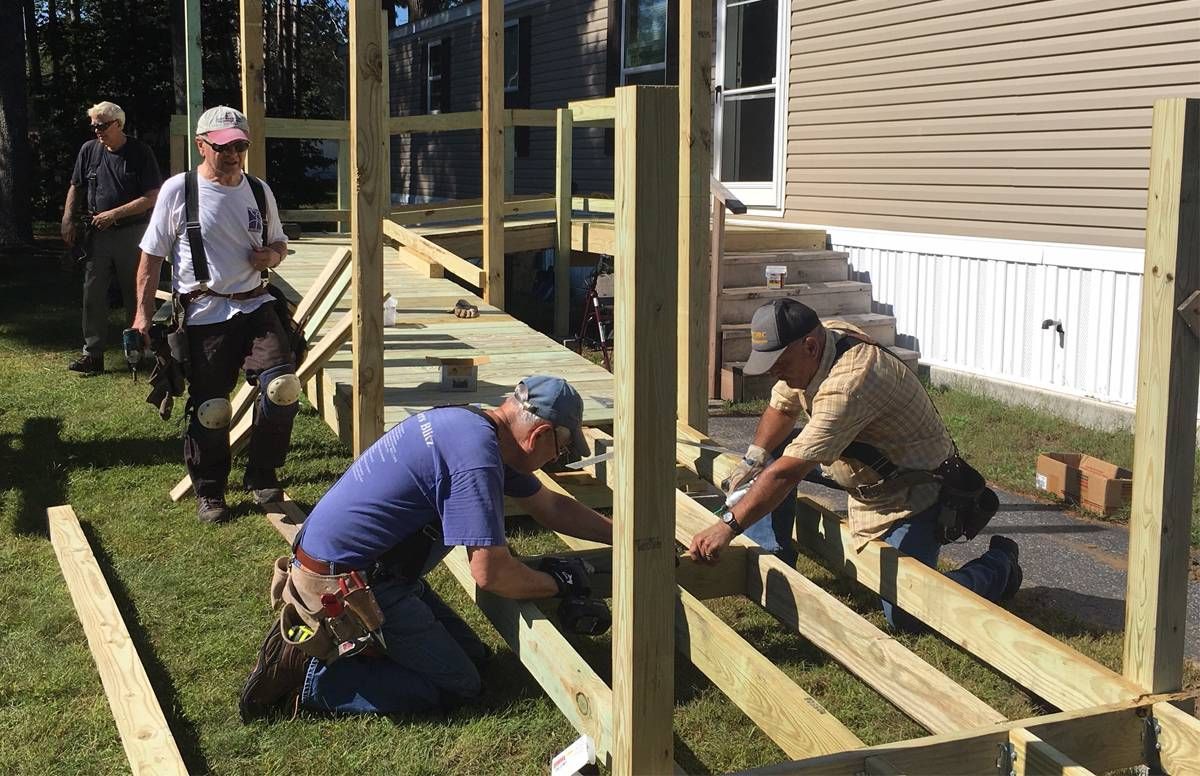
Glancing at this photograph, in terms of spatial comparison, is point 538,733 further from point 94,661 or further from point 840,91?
point 840,91

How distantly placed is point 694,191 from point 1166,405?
2961 millimetres

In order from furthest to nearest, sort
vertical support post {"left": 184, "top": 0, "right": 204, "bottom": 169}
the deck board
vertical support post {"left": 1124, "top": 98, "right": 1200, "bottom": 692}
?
vertical support post {"left": 184, "top": 0, "right": 204, "bottom": 169}, the deck board, vertical support post {"left": 1124, "top": 98, "right": 1200, "bottom": 692}

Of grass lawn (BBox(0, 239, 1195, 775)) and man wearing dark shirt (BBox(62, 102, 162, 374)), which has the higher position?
man wearing dark shirt (BBox(62, 102, 162, 374))

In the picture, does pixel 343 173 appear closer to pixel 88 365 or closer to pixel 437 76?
pixel 88 365

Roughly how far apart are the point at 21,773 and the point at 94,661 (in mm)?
808

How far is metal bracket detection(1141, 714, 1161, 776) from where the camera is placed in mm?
3150

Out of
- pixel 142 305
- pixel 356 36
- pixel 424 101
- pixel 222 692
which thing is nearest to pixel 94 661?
pixel 222 692

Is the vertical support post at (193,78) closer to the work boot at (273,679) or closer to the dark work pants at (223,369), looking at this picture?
the dark work pants at (223,369)

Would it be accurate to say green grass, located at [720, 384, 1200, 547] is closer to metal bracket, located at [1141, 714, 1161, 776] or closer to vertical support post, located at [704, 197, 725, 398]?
vertical support post, located at [704, 197, 725, 398]

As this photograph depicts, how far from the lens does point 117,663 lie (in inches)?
164

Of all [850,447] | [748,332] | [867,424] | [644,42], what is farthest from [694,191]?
[644,42]

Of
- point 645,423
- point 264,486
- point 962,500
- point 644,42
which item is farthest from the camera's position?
point 644,42

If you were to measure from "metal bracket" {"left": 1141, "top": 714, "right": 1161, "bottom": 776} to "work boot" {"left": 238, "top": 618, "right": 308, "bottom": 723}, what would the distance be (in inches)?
97.5

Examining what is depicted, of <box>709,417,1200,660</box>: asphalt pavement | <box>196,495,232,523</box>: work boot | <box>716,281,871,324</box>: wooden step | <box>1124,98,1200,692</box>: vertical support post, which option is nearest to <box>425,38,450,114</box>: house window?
<box>716,281,871,324</box>: wooden step
